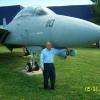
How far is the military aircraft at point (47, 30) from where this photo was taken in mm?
10734

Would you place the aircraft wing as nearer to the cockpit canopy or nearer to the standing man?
the cockpit canopy

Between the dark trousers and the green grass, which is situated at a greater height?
the dark trousers

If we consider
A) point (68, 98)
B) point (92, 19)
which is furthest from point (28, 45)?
point (92, 19)

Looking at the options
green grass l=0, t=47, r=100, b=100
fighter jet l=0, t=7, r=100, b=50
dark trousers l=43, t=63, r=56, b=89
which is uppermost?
fighter jet l=0, t=7, r=100, b=50

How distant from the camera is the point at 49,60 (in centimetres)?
1073

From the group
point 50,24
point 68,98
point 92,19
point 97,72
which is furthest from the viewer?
point 92,19

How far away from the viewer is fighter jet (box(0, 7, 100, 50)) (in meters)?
10.7

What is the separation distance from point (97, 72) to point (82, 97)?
4.96 metres

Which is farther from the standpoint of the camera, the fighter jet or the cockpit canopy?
the cockpit canopy

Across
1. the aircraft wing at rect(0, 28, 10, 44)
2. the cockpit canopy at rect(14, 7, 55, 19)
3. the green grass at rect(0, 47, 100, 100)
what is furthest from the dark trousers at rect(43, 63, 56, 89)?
the aircraft wing at rect(0, 28, 10, 44)

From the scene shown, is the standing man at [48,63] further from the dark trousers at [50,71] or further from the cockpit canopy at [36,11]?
the cockpit canopy at [36,11]

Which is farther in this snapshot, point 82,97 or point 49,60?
point 49,60

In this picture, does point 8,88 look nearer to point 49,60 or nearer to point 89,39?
point 49,60

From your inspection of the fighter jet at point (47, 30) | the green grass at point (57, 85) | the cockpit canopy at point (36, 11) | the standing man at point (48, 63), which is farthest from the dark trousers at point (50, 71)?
the cockpit canopy at point (36, 11)
